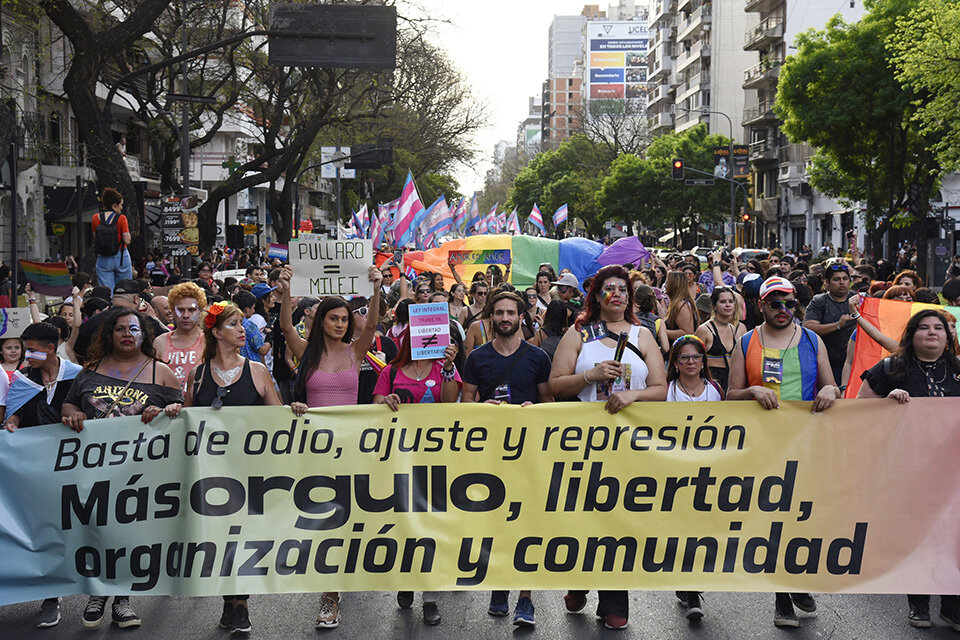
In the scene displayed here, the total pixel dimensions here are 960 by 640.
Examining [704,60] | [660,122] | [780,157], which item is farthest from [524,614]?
[660,122]

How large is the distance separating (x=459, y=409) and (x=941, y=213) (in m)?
38.4

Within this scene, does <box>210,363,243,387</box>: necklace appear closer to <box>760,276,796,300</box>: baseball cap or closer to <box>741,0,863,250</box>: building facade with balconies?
<box>760,276,796,300</box>: baseball cap

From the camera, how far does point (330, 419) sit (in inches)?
245

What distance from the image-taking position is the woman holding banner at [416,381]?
6621 millimetres

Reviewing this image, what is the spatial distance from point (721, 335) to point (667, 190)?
67.4 m

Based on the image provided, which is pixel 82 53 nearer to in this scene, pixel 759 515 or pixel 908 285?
pixel 908 285

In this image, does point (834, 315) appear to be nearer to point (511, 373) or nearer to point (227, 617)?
point (511, 373)

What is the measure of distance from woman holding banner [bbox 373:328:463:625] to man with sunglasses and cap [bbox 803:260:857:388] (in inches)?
169

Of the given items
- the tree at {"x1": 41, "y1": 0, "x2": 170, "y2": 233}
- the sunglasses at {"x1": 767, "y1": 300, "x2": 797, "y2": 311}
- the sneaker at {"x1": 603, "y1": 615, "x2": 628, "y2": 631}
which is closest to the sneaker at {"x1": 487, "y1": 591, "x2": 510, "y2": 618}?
the sneaker at {"x1": 603, "y1": 615, "x2": 628, "y2": 631}

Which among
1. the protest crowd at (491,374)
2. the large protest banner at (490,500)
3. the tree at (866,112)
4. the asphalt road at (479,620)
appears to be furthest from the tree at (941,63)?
the large protest banner at (490,500)

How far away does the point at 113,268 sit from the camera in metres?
13.7

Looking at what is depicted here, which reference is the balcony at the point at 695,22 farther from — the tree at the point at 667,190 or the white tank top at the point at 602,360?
the white tank top at the point at 602,360

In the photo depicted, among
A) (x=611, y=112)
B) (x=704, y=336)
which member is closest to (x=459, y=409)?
→ (x=704, y=336)

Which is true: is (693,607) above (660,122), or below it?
below
